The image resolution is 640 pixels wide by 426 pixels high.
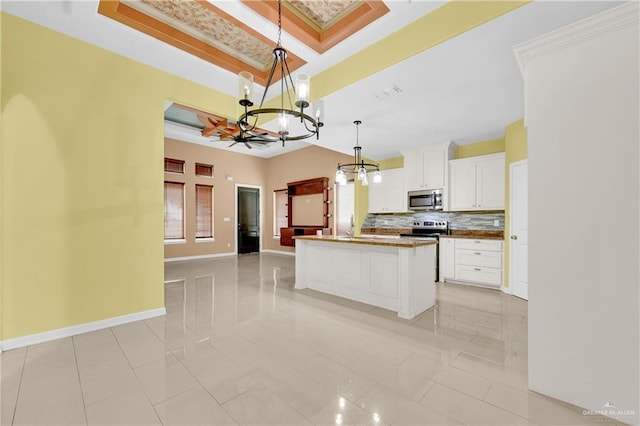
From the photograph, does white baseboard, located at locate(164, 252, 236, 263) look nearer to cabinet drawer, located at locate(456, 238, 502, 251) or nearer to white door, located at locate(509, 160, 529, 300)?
cabinet drawer, located at locate(456, 238, 502, 251)

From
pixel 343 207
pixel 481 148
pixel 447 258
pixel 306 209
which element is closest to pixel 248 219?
pixel 306 209

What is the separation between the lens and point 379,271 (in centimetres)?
348

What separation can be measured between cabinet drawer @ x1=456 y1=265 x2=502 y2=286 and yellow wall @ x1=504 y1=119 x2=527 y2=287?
16 centimetres

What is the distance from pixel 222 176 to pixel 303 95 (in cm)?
679

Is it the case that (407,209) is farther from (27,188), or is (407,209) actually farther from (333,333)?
(27,188)

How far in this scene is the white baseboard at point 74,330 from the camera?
2.44 metres

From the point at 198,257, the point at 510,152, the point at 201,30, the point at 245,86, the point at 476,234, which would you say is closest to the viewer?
the point at 245,86

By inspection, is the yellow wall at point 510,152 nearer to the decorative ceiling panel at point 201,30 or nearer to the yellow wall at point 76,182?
the decorative ceiling panel at point 201,30

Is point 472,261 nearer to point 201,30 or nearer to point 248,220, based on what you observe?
point 201,30

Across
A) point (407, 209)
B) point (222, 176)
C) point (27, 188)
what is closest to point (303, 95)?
point (27, 188)

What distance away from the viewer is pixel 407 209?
5.69 meters

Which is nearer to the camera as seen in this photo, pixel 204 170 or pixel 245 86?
pixel 245 86

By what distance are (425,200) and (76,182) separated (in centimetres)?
535

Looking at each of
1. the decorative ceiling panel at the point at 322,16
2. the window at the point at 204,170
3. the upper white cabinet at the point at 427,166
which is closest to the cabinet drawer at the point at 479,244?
the upper white cabinet at the point at 427,166
